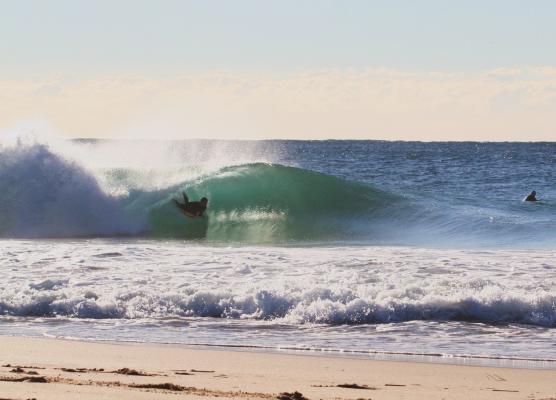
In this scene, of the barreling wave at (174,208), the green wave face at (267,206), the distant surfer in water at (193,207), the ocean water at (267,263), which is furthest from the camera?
the distant surfer in water at (193,207)

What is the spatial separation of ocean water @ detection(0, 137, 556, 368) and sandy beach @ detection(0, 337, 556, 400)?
64cm

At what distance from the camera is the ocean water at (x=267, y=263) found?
8.80 meters

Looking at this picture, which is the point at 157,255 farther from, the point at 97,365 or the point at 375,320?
the point at 97,365

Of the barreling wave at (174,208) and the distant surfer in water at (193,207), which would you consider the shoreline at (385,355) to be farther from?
the distant surfer in water at (193,207)

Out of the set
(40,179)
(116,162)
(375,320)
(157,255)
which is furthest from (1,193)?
(375,320)

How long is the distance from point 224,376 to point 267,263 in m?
5.71

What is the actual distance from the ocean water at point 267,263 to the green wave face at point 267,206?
0.19 ft

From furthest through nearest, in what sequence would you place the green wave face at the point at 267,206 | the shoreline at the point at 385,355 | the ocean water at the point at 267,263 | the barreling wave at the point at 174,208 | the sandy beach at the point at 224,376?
1. the barreling wave at the point at 174,208
2. the green wave face at the point at 267,206
3. the ocean water at the point at 267,263
4. the shoreline at the point at 385,355
5. the sandy beach at the point at 224,376

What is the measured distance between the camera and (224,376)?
634 cm

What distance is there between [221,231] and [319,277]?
915cm

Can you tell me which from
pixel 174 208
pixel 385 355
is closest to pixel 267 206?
pixel 174 208

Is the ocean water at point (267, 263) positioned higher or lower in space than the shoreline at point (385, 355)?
higher

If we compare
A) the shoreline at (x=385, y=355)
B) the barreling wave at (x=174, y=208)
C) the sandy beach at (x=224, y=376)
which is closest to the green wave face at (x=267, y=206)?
the barreling wave at (x=174, y=208)

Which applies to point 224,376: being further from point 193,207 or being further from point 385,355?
point 193,207
